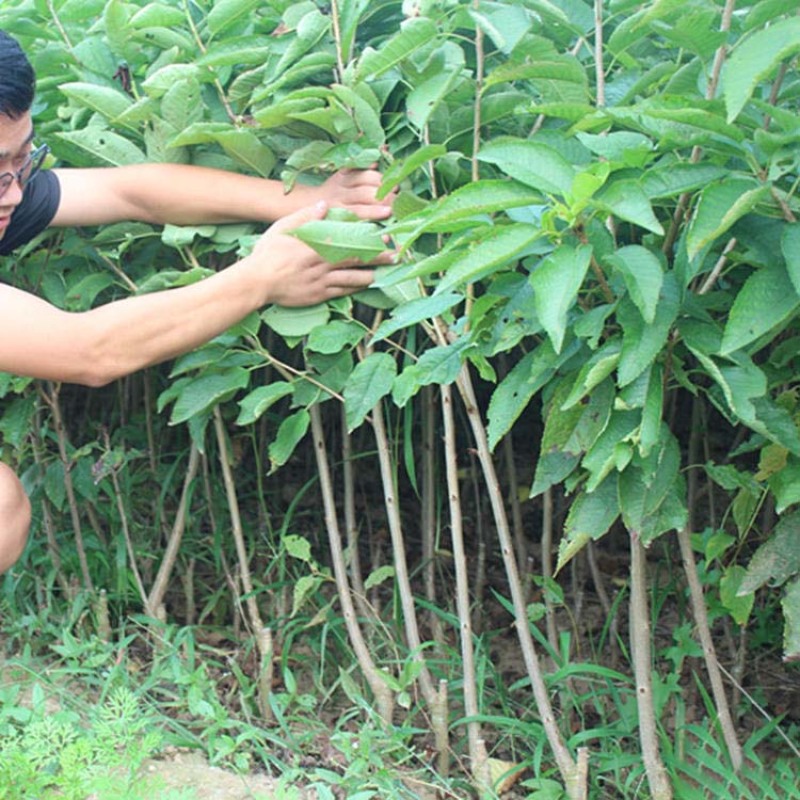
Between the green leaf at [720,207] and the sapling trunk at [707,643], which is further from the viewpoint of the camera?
the sapling trunk at [707,643]

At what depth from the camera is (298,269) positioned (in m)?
2.20

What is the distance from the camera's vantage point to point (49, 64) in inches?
99.7

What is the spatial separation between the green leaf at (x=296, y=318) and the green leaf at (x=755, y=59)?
1068mm

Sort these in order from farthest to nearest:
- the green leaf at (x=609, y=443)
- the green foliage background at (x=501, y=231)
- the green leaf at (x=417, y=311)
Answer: the green leaf at (x=417, y=311) → the green leaf at (x=609, y=443) → the green foliage background at (x=501, y=231)

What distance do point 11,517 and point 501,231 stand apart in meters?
1.44

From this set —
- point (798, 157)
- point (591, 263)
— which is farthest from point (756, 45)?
point (591, 263)

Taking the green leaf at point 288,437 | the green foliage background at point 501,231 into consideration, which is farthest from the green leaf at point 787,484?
the green leaf at point 288,437

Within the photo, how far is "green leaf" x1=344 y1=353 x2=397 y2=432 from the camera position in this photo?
218cm

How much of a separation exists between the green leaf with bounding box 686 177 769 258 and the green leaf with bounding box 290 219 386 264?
0.69 m

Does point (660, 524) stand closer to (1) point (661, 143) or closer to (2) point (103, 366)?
(1) point (661, 143)

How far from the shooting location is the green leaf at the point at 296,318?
7.42 ft

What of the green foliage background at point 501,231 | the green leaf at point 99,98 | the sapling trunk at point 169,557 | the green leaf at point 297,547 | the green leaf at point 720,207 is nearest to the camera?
the green leaf at point 720,207

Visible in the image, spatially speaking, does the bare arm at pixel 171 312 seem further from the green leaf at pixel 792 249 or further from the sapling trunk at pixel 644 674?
the green leaf at pixel 792 249

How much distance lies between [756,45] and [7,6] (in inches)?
71.9
